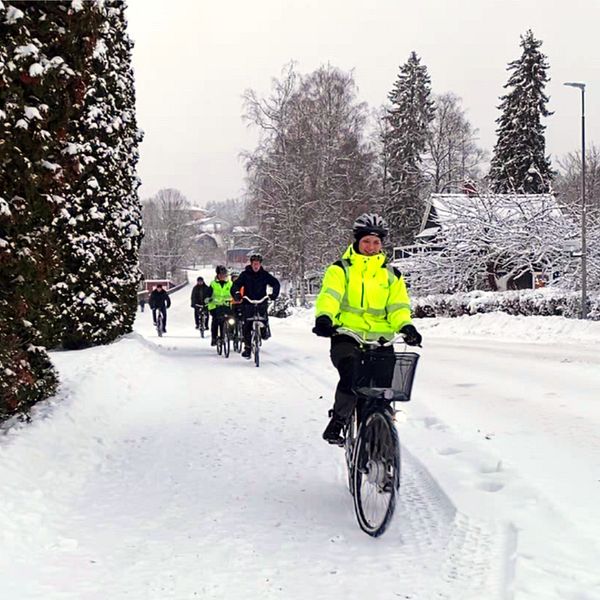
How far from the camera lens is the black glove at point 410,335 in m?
4.62

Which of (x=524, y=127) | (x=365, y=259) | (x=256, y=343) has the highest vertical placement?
(x=524, y=127)

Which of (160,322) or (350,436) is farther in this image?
(160,322)

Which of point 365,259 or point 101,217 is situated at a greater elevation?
point 101,217

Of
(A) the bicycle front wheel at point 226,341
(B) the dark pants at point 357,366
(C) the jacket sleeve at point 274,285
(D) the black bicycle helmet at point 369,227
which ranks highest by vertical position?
(D) the black bicycle helmet at point 369,227

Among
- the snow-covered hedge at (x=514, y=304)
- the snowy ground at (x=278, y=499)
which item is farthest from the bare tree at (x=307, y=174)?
the snowy ground at (x=278, y=499)

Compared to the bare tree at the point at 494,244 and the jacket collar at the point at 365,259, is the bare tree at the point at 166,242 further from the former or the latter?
the jacket collar at the point at 365,259

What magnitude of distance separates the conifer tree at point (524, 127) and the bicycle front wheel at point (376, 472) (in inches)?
1811

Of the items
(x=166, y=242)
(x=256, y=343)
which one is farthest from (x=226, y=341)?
(x=166, y=242)

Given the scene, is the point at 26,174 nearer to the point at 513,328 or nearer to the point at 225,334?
the point at 225,334

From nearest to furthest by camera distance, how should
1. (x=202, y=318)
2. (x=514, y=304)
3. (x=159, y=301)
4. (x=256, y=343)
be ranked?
1. (x=256, y=343)
2. (x=514, y=304)
3. (x=202, y=318)
4. (x=159, y=301)

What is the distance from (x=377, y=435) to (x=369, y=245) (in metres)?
1.36

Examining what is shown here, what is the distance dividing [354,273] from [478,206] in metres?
25.1

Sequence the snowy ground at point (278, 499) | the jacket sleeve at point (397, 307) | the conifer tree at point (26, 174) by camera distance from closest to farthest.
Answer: the snowy ground at point (278, 499), the jacket sleeve at point (397, 307), the conifer tree at point (26, 174)

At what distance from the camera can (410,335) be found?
4.66m
